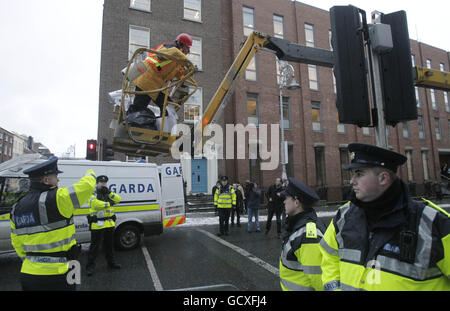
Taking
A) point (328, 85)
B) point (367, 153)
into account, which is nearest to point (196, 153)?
point (367, 153)

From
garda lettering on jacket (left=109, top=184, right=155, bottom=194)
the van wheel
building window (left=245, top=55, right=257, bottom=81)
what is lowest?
the van wheel

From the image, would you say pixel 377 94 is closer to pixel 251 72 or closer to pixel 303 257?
pixel 303 257

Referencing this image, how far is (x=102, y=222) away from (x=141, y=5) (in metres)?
15.7

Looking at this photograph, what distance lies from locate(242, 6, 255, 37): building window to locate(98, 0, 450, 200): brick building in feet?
0.24

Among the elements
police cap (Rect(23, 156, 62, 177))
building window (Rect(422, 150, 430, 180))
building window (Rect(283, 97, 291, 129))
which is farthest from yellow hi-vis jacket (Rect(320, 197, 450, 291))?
building window (Rect(422, 150, 430, 180))

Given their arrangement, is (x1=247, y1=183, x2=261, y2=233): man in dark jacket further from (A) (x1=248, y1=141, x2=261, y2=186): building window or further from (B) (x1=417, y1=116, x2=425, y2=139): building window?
(B) (x1=417, y1=116, x2=425, y2=139): building window

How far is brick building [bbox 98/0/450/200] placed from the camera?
609 inches

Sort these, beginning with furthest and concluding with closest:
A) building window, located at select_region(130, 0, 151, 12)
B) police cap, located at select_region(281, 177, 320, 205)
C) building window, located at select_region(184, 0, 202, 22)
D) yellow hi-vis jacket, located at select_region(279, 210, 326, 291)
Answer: building window, located at select_region(184, 0, 202, 22) → building window, located at select_region(130, 0, 151, 12) → police cap, located at select_region(281, 177, 320, 205) → yellow hi-vis jacket, located at select_region(279, 210, 326, 291)

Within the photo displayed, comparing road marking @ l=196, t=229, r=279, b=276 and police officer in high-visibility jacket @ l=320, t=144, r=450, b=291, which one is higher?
police officer in high-visibility jacket @ l=320, t=144, r=450, b=291

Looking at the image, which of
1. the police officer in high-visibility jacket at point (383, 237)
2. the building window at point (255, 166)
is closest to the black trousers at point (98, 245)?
the police officer in high-visibility jacket at point (383, 237)

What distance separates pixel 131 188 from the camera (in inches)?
299

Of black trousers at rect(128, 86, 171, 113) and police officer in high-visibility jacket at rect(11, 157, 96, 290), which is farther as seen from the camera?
black trousers at rect(128, 86, 171, 113)

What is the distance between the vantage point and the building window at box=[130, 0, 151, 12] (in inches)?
625

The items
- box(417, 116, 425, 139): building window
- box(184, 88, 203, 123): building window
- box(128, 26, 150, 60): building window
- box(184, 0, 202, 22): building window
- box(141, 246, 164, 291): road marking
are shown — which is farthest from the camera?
box(417, 116, 425, 139): building window
